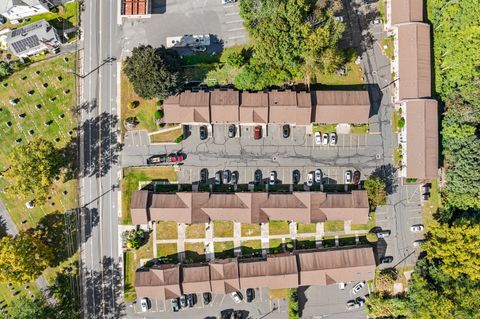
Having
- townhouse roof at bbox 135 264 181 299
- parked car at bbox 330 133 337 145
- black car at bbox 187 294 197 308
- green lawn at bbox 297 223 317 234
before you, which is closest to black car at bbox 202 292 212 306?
black car at bbox 187 294 197 308

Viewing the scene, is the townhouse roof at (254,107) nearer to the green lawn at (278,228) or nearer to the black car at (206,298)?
the green lawn at (278,228)

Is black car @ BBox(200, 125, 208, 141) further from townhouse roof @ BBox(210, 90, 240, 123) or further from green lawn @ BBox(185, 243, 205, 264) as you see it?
green lawn @ BBox(185, 243, 205, 264)

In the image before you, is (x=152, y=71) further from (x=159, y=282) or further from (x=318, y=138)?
(x=159, y=282)

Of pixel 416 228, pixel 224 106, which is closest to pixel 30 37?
pixel 224 106

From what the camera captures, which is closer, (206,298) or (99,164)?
(99,164)

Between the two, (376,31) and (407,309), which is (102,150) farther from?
(407,309)

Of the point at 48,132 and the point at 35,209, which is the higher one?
the point at 48,132

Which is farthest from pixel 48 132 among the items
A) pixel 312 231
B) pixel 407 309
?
pixel 407 309
